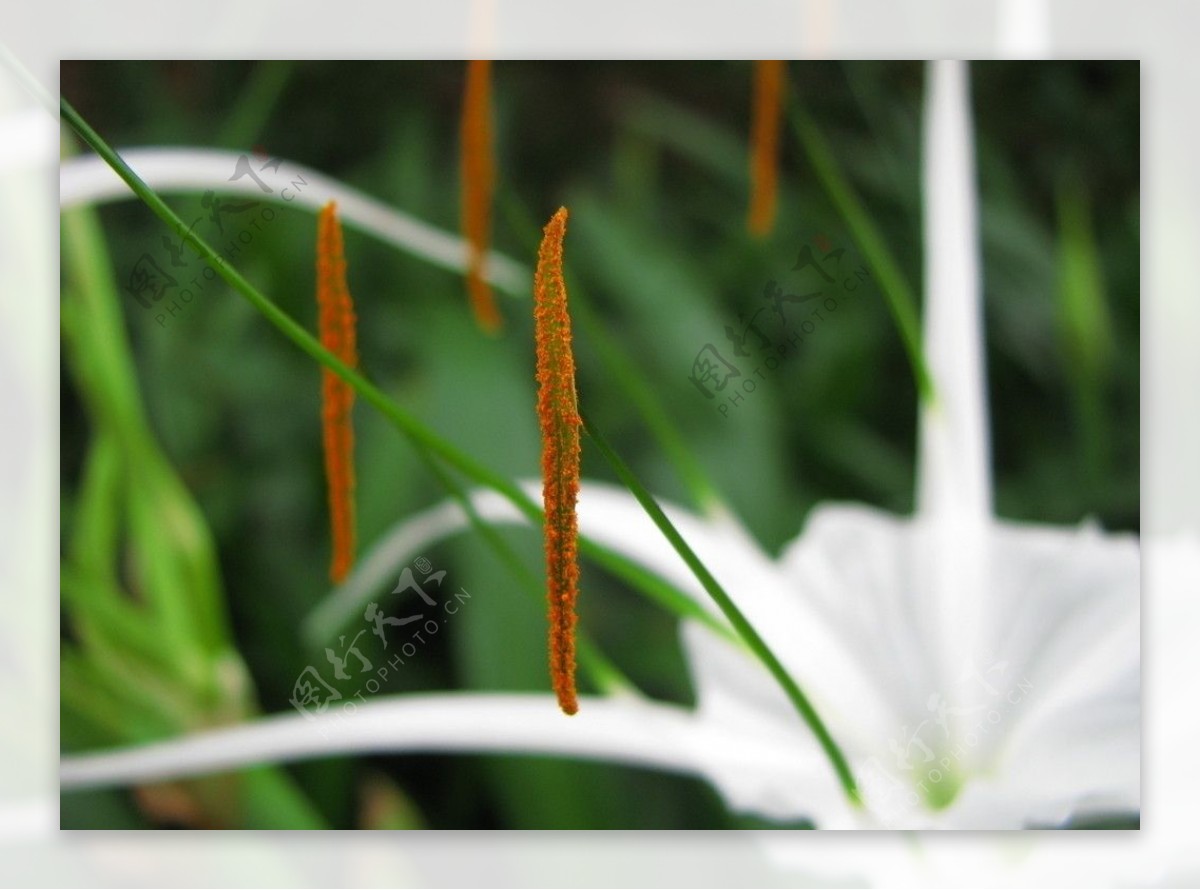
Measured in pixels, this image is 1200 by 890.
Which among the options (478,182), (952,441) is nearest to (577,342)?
(478,182)

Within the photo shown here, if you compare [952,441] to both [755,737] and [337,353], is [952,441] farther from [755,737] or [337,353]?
[337,353]

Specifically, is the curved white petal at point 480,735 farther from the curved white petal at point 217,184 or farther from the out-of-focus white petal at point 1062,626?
the curved white petal at point 217,184

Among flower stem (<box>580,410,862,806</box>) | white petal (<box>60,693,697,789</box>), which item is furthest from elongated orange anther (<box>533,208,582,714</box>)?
white petal (<box>60,693,697,789</box>)

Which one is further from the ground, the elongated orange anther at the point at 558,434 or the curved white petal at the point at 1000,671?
the elongated orange anther at the point at 558,434

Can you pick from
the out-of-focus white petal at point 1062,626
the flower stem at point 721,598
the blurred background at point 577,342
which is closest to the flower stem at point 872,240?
the blurred background at point 577,342

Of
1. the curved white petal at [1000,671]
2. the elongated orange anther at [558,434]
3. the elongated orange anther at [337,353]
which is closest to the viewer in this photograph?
the elongated orange anther at [558,434]

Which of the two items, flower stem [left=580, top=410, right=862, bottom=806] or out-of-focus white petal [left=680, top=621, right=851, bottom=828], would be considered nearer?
flower stem [left=580, top=410, right=862, bottom=806]

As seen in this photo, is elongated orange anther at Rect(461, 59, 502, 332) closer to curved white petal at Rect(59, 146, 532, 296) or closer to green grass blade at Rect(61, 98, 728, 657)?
curved white petal at Rect(59, 146, 532, 296)
